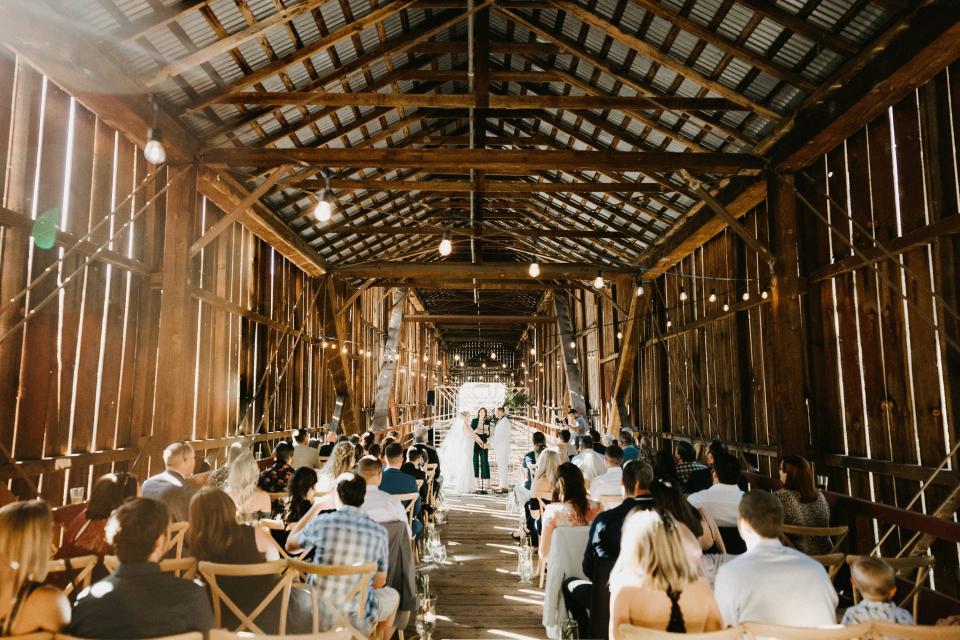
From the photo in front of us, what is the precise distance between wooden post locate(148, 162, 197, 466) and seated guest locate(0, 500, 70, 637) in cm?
391

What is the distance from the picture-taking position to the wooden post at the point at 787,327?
244 inches

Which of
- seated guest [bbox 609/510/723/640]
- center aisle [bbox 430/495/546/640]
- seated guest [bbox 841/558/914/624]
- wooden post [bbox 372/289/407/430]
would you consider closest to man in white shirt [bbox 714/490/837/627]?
seated guest [bbox 841/558/914/624]

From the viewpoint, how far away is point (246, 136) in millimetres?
7621

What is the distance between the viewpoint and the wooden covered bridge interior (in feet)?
15.1

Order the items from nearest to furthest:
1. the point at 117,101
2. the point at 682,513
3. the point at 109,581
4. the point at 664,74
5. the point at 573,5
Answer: the point at 109,581 < the point at 682,513 < the point at 117,101 < the point at 573,5 < the point at 664,74

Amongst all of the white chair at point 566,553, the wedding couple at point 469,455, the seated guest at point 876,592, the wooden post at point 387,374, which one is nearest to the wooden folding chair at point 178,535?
the white chair at point 566,553

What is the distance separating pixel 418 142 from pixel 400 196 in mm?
2222

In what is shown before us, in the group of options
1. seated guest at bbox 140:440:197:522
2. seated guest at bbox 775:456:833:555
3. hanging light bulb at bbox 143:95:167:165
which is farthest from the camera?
hanging light bulb at bbox 143:95:167:165

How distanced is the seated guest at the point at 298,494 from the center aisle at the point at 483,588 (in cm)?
137

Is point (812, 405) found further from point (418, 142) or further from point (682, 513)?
point (418, 142)

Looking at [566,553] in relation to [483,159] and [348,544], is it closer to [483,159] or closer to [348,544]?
[348,544]

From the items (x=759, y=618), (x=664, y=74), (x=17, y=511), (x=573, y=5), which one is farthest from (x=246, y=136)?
(x=759, y=618)

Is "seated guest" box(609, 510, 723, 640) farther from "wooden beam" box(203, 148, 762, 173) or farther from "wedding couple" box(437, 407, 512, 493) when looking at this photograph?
"wedding couple" box(437, 407, 512, 493)

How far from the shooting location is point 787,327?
20.8ft
